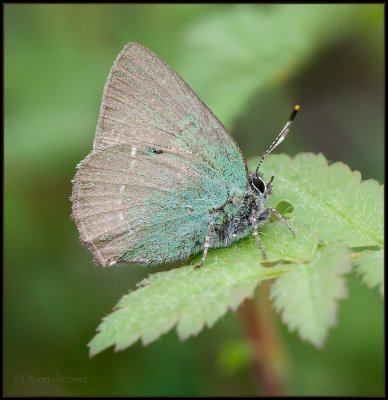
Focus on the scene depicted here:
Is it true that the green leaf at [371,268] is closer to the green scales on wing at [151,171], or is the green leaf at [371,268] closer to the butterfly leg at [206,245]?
the butterfly leg at [206,245]

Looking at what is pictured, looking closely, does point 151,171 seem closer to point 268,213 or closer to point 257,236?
point 268,213

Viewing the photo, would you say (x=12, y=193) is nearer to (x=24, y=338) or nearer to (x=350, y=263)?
(x=24, y=338)

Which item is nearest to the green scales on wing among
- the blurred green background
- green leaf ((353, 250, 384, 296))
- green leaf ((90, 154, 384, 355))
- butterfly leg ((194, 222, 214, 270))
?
butterfly leg ((194, 222, 214, 270))

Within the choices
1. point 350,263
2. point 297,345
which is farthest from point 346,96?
point 350,263

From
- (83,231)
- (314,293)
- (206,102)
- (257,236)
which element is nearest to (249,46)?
(206,102)

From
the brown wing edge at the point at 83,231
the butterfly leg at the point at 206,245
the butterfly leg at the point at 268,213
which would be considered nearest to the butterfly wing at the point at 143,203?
the brown wing edge at the point at 83,231

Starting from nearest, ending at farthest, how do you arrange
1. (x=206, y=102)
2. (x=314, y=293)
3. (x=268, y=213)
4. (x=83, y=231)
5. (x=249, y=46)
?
(x=314, y=293) → (x=268, y=213) → (x=83, y=231) → (x=206, y=102) → (x=249, y=46)
